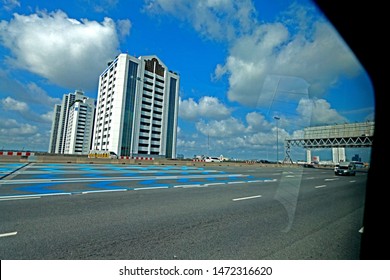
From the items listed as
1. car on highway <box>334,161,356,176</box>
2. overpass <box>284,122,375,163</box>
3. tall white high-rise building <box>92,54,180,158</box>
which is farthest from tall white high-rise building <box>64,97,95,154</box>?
overpass <box>284,122,375,163</box>

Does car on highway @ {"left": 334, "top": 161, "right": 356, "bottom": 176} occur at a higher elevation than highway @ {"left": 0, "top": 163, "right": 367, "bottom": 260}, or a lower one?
higher

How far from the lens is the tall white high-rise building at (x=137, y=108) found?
75375mm

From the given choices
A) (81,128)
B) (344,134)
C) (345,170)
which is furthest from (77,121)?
(344,134)

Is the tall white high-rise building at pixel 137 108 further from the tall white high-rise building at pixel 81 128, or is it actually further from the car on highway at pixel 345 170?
the car on highway at pixel 345 170

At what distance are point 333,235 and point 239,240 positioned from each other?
7.07 feet

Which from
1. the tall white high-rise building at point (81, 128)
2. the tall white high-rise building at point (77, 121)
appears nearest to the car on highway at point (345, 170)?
the tall white high-rise building at point (81, 128)

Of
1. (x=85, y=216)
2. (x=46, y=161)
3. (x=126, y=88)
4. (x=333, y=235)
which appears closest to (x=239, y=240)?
(x=333, y=235)

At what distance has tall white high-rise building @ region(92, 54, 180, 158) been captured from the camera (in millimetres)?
75375

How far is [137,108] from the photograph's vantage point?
259 ft

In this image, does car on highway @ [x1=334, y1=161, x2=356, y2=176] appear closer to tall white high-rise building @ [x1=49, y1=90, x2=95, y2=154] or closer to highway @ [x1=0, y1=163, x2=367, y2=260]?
highway @ [x1=0, y1=163, x2=367, y2=260]

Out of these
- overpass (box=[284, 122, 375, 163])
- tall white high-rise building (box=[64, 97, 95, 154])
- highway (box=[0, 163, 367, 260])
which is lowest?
highway (box=[0, 163, 367, 260])

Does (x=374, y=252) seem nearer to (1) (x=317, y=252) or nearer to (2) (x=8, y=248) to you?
(1) (x=317, y=252)

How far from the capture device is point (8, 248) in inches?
132

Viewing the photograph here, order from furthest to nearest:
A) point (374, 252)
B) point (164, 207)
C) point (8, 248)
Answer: point (164, 207) → point (8, 248) → point (374, 252)
